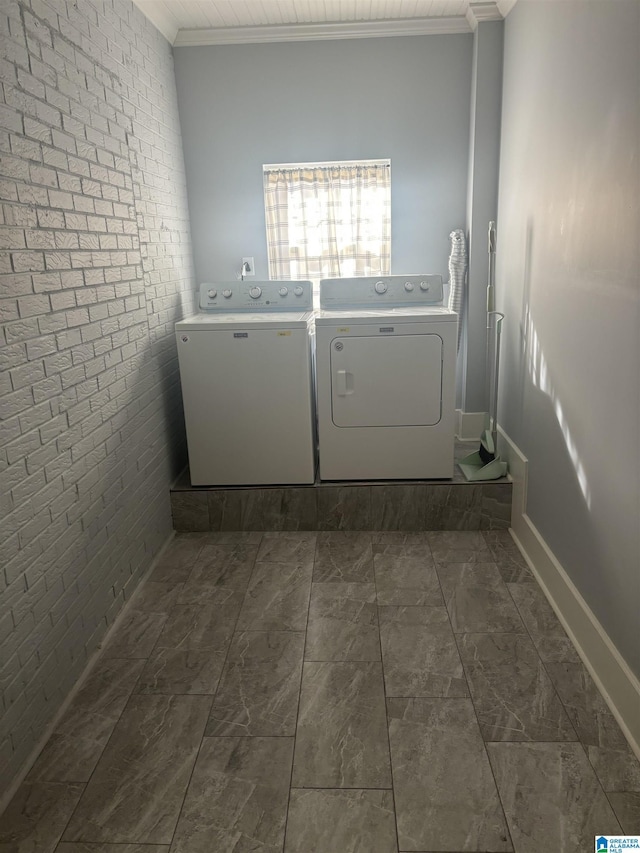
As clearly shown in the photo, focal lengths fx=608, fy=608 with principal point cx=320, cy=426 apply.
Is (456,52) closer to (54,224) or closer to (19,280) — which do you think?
(54,224)

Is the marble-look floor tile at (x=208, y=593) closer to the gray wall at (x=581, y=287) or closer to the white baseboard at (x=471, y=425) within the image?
the gray wall at (x=581, y=287)

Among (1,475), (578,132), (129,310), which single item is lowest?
(1,475)

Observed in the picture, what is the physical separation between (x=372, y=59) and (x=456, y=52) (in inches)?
19.7

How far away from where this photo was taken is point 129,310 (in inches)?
109

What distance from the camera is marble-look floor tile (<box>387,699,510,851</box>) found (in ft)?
5.12

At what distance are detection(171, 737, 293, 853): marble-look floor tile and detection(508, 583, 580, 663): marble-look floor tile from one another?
103 cm

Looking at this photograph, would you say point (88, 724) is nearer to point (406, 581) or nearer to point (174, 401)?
point (406, 581)

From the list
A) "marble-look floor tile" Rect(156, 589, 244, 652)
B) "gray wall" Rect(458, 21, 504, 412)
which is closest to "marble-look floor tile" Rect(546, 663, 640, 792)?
→ "marble-look floor tile" Rect(156, 589, 244, 652)

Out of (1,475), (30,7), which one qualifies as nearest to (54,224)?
(30,7)

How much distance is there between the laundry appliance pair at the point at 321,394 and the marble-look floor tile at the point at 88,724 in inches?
51.4

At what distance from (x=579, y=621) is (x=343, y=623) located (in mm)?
901

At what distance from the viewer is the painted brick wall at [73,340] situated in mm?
1814

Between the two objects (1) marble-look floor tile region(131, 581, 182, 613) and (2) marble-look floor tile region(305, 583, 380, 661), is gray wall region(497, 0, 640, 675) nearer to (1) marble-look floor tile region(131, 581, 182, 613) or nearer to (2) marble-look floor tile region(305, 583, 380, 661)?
(2) marble-look floor tile region(305, 583, 380, 661)

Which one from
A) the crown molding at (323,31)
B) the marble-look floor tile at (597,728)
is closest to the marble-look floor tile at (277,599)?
the marble-look floor tile at (597,728)
